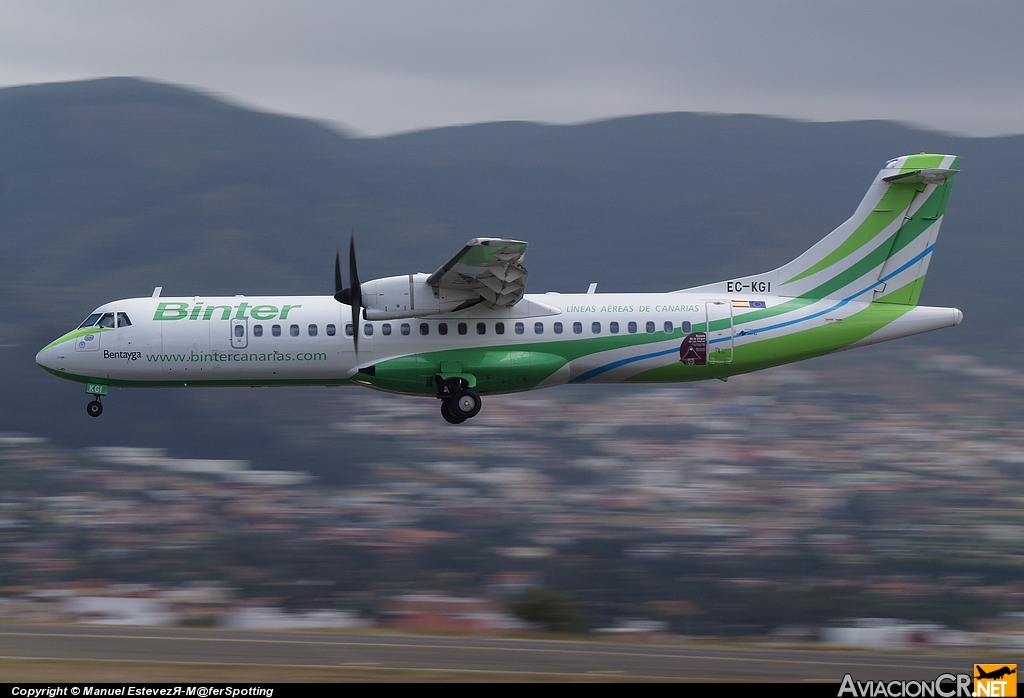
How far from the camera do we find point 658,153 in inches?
5906

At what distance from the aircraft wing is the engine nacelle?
0.77ft

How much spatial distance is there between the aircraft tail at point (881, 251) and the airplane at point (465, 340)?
61cm

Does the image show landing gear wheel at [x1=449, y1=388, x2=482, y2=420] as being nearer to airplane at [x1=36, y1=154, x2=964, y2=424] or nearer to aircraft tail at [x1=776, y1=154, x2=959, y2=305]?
airplane at [x1=36, y1=154, x2=964, y2=424]

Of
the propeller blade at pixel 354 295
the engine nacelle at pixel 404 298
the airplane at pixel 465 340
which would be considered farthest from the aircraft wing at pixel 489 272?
the propeller blade at pixel 354 295

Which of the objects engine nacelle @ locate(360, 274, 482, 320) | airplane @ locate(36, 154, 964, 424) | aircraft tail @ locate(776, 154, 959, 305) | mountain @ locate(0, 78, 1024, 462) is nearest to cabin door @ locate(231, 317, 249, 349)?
airplane @ locate(36, 154, 964, 424)

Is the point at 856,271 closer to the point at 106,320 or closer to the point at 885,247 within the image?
the point at 885,247

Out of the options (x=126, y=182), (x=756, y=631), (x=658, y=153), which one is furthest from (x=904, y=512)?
(x=126, y=182)

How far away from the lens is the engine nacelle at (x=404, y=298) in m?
24.7

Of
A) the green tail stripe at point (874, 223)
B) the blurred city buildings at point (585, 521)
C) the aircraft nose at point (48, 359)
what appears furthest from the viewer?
the blurred city buildings at point (585, 521)

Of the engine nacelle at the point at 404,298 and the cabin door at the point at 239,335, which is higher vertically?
the engine nacelle at the point at 404,298

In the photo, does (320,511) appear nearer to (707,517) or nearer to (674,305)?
(707,517)

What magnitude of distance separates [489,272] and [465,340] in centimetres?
249

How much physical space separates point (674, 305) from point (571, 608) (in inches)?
1181

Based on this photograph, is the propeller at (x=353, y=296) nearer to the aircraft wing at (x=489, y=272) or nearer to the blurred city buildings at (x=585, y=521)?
the aircraft wing at (x=489, y=272)
